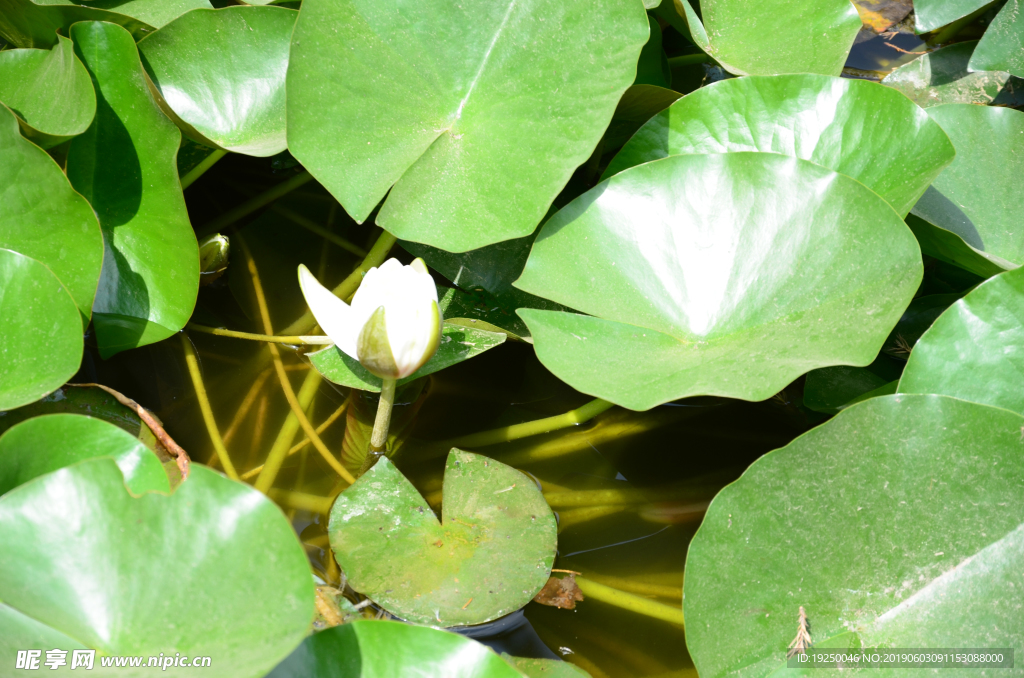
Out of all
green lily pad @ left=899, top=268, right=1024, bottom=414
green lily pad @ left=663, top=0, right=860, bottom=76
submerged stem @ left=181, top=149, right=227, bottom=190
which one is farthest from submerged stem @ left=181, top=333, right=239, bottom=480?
green lily pad @ left=663, top=0, right=860, bottom=76

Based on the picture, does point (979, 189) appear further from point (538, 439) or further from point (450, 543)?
point (450, 543)

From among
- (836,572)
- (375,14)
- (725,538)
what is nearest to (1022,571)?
(836,572)

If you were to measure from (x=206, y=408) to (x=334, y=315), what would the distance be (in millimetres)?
432

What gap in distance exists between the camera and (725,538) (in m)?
0.95

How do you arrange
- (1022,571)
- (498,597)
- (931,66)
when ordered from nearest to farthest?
(1022,571), (498,597), (931,66)

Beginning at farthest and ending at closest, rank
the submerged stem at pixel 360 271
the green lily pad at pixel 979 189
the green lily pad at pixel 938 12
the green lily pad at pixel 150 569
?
the green lily pad at pixel 938 12 → the submerged stem at pixel 360 271 → the green lily pad at pixel 979 189 → the green lily pad at pixel 150 569

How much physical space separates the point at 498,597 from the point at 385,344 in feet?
1.49

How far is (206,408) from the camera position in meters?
1.40

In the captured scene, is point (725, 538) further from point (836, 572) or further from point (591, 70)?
point (591, 70)

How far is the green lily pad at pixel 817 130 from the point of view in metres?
1.22

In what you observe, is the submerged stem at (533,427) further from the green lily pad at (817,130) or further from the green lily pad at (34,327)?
the green lily pad at (34,327)

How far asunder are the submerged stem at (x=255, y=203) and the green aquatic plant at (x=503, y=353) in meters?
0.16

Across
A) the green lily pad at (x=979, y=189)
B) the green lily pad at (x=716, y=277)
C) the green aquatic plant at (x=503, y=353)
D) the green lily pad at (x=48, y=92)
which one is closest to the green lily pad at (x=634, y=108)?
the green aquatic plant at (x=503, y=353)

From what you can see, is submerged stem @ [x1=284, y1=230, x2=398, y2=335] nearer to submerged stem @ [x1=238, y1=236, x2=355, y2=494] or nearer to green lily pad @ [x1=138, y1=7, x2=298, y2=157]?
submerged stem @ [x1=238, y1=236, x2=355, y2=494]
